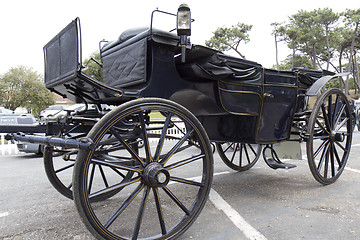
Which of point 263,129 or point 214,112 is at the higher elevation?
point 214,112

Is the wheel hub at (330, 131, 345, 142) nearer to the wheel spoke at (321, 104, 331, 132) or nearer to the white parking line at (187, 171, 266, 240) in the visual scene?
the wheel spoke at (321, 104, 331, 132)

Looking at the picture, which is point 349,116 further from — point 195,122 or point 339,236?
point 195,122

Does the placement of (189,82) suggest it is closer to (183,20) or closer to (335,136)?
(183,20)

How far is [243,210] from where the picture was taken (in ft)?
10.3

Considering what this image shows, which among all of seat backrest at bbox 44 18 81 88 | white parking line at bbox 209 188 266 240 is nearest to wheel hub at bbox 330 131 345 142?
white parking line at bbox 209 188 266 240

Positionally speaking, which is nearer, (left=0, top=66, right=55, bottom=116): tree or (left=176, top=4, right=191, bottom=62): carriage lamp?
(left=176, top=4, right=191, bottom=62): carriage lamp

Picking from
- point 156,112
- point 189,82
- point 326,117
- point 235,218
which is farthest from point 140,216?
point 326,117

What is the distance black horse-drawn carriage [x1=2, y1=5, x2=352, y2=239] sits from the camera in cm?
216

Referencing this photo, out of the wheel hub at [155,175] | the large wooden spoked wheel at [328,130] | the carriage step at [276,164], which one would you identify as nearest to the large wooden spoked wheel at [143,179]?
the wheel hub at [155,175]

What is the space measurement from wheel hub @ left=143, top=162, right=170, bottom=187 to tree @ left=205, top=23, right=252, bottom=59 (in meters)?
23.7

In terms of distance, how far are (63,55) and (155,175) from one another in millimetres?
1381

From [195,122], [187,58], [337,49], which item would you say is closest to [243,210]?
[195,122]

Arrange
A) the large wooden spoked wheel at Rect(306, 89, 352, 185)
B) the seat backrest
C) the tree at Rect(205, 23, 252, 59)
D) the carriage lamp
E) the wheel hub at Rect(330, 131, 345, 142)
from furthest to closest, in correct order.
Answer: the tree at Rect(205, 23, 252, 59) < the wheel hub at Rect(330, 131, 345, 142) < the large wooden spoked wheel at Rect(306, 89, 352, 185) < the carriage lamp < the seat backrest

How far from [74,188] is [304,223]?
2262mm
